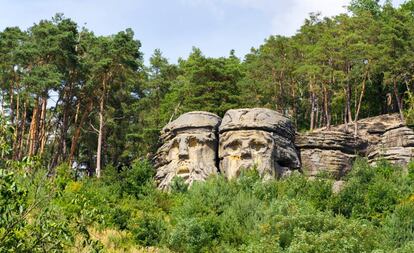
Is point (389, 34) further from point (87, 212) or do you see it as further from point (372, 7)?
point (87, 212)

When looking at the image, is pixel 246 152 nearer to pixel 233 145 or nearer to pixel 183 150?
pixel 233 145

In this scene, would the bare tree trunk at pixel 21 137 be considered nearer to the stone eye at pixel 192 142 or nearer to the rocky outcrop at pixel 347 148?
the stone eye at pixel 192 142

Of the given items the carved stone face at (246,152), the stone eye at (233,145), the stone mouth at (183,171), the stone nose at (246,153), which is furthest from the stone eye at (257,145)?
the stone mouth at (183,171)

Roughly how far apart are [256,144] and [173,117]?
9.28 m

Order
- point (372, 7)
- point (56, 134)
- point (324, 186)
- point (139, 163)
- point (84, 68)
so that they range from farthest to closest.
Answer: point (372, 7), point (56, 134), point (84, 68), point (139, 163), point (324, 186)

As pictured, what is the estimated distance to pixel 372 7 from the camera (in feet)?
184

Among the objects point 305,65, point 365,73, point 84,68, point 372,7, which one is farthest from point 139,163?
point 372,7

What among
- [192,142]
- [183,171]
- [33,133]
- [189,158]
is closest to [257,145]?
[192,142]

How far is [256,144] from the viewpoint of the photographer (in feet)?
104

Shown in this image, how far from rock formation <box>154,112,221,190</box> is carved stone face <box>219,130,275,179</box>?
32.5 inches

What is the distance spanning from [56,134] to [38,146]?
12.5 ft

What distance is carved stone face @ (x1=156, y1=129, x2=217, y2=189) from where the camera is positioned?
31.5 metres

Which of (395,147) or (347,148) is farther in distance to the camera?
(347,148)

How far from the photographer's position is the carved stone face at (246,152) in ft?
102
